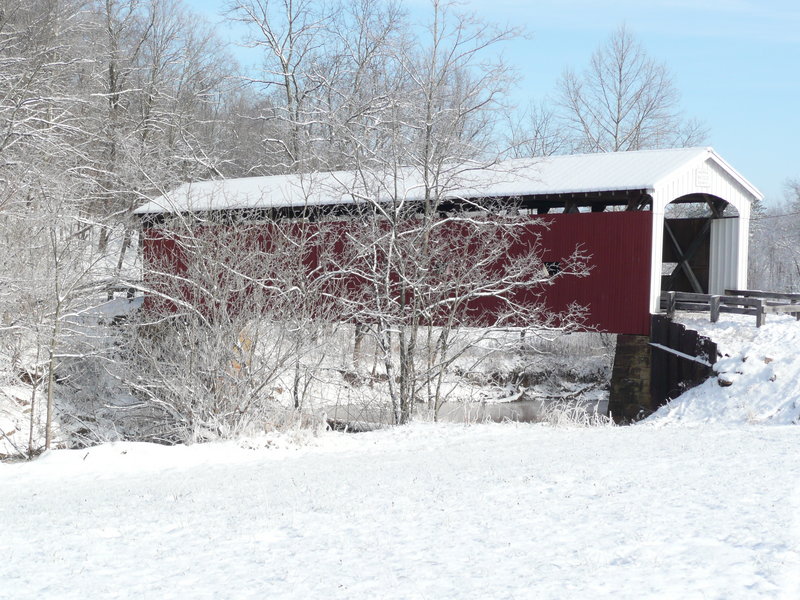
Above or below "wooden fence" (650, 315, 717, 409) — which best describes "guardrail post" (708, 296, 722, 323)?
above

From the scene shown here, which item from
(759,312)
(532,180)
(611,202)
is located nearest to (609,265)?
(611,202)

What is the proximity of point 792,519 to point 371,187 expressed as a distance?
1023cm

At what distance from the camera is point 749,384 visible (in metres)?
11.6

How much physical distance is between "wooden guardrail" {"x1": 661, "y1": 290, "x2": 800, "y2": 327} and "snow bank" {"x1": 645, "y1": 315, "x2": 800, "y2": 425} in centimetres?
30

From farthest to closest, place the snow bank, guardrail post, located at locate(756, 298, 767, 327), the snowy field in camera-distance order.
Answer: guardrail post, located at locate(756, 298, 767, 327) → the snow bank → the snowy field

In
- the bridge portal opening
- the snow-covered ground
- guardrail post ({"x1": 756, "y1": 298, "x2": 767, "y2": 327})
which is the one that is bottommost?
the snow-covered ground

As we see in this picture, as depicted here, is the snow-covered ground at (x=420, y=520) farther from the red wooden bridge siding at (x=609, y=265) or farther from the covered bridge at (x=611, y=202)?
the covered bridge at (x=611, y=202)

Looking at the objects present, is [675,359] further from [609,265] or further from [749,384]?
[609,265]

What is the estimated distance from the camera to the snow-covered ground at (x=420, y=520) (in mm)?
4020

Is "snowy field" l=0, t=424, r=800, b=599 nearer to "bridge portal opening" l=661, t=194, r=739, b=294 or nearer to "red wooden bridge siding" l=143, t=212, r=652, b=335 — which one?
"red wooden bridge siding" l=143, t=212, r=652, b=335

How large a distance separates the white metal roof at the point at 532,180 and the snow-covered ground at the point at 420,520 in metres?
5.98

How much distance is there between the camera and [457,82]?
1284cm

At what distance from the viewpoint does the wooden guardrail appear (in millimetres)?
13281

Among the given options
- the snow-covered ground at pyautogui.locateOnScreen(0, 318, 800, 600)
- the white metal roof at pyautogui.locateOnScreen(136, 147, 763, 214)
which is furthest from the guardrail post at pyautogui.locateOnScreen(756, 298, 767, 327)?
the snow-covered ground at pyautogui.locateOnScreen(0, 318, 800, 600)
